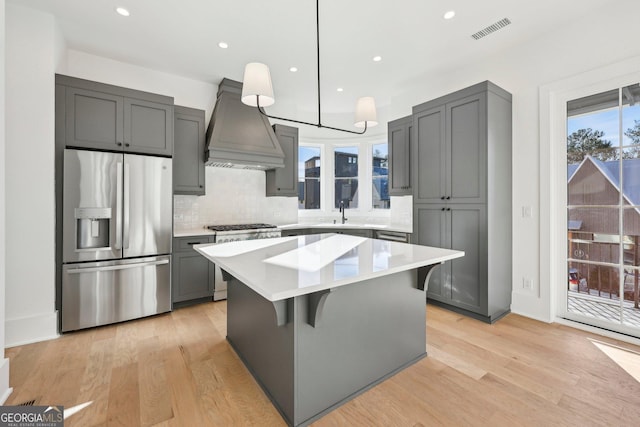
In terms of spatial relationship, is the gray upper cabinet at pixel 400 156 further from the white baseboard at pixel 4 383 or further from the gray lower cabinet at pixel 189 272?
the white baseboard at pixel 4 383

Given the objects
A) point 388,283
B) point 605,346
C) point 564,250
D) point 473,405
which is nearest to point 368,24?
point 388,283

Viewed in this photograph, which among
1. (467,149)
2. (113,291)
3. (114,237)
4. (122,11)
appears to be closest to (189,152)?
(114,237)

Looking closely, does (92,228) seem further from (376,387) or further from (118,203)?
(376,387)

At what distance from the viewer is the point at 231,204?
14.4ft

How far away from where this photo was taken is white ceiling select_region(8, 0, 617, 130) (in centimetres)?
256

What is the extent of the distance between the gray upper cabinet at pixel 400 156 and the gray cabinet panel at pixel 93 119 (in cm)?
345

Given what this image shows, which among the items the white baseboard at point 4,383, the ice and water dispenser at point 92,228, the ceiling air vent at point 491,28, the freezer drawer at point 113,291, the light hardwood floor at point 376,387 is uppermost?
the ceiling air vent at point 491,28

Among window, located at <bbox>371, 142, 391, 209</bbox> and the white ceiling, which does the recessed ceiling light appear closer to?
the white ceiling

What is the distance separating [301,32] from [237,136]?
1.55 m

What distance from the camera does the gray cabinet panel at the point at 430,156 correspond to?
10.9ft

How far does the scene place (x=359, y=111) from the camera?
2643 mm

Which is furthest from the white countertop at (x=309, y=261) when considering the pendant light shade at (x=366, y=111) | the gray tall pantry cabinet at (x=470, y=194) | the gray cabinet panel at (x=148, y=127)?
the gray cabinet panel at (x=148, y=127)

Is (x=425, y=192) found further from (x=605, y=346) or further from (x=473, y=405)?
(x=473, y=405)

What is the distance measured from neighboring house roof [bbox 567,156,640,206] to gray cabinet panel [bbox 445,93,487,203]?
3.35 feet
